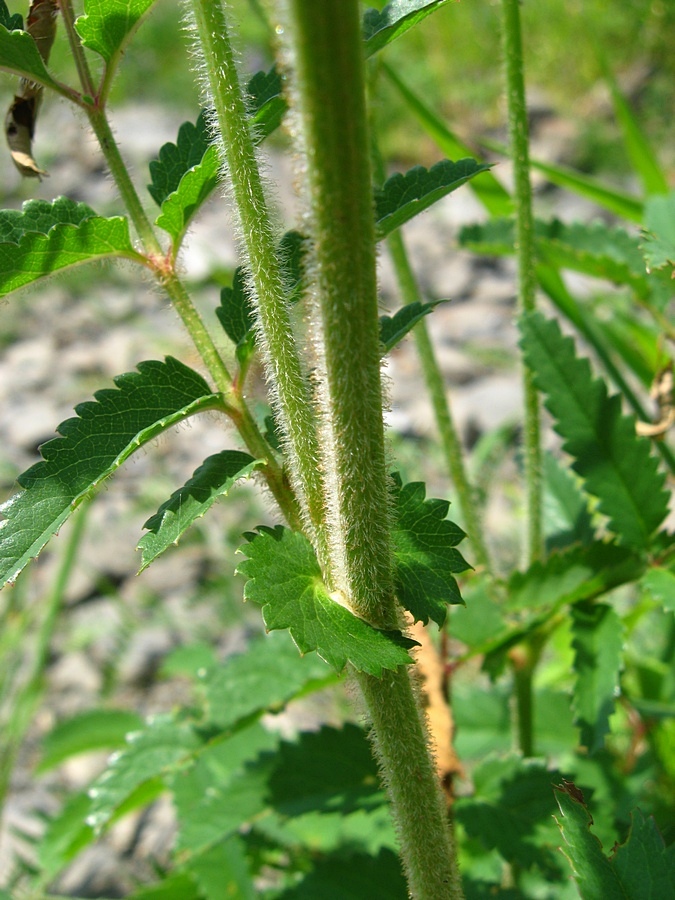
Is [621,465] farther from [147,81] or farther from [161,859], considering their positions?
[147,81]

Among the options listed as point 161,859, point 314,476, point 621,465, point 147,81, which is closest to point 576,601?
point 621,465

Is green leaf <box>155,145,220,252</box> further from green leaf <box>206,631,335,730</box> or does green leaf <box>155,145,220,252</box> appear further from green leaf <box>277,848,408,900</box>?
green leaf <box>277,848,408,900</box>

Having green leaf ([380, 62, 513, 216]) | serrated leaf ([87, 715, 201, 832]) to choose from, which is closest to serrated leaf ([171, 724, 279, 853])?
serrated leaf ([87, 715, 201, 832])

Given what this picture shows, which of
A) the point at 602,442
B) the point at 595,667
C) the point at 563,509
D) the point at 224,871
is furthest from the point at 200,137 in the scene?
the point at 224,871

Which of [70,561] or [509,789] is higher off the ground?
[70,561]

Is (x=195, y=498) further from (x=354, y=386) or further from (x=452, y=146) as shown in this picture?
(x=452, y=146)

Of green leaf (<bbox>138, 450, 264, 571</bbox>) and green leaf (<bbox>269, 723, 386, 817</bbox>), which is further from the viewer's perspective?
green leaf (<bbox>269, 723, 386, 817</bbox>)
